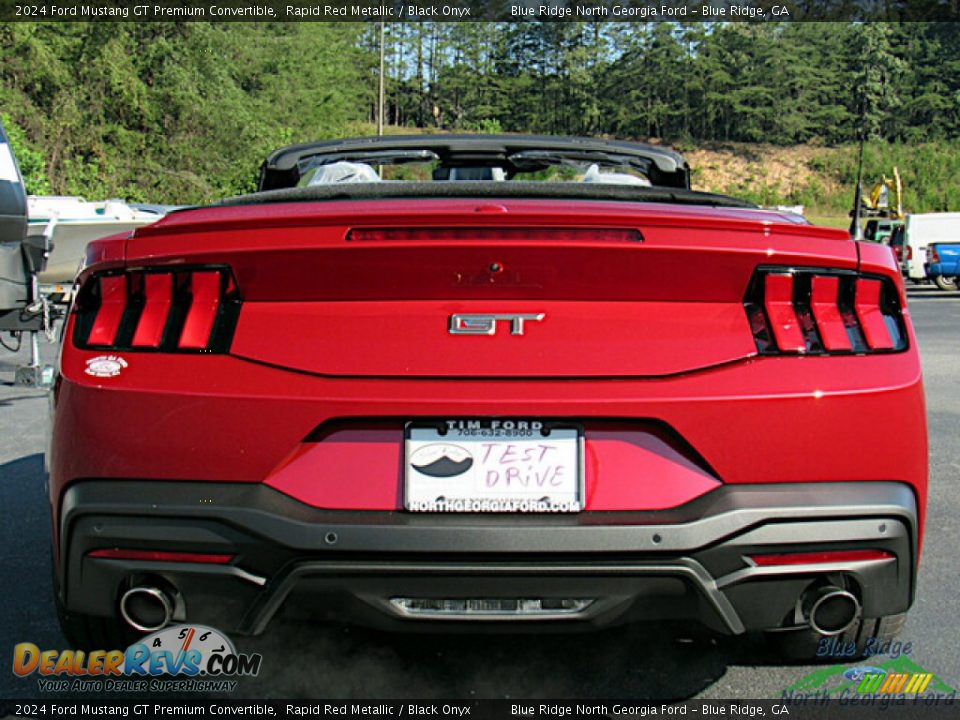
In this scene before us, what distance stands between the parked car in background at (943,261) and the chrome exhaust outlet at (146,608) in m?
27.1

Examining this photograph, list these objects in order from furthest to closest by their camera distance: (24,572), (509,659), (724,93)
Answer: (724,93) → (24,572) → (509,659)

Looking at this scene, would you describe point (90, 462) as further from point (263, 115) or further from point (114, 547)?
point (263, 115)

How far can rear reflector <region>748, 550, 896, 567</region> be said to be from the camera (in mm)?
2262

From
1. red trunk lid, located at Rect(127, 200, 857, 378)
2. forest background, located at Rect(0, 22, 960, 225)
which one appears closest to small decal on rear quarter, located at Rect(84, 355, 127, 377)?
red trunk lid, located at Rect(127, 200, 857, 378)

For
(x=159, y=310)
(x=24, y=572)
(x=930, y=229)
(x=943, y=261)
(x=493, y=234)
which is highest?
(x=493, y=234)

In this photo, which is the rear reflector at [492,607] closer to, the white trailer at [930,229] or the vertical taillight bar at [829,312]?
the vertical taillight bar at [829,312]

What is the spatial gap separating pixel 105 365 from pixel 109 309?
0.15 metres

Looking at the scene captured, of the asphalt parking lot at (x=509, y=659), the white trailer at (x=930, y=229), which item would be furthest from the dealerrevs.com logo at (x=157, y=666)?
the white trailer at (x=930, y=229)

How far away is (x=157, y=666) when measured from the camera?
2.65m

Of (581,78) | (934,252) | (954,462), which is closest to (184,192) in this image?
(934,252)

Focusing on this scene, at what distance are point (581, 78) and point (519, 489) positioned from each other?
123 metres

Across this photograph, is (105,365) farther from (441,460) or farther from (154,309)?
(441,460)

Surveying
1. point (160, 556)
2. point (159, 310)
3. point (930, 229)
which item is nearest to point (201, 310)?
point (159, 310)

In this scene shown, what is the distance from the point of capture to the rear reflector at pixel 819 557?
226 centimetres
